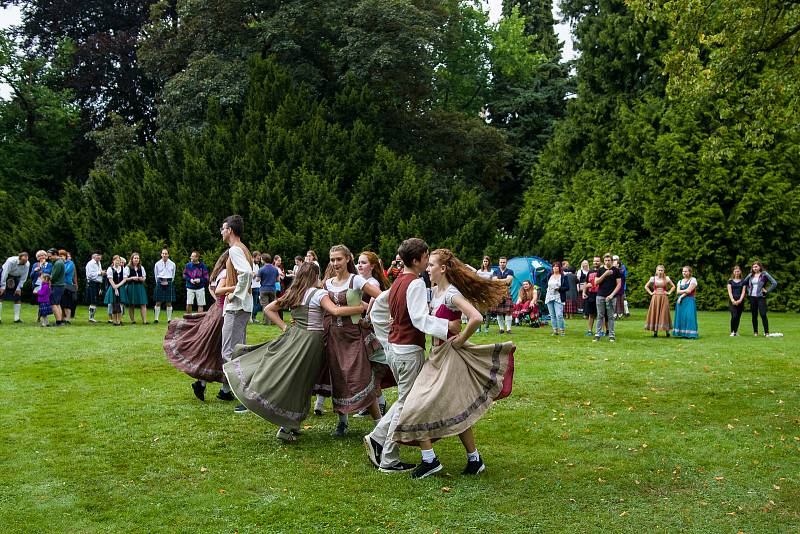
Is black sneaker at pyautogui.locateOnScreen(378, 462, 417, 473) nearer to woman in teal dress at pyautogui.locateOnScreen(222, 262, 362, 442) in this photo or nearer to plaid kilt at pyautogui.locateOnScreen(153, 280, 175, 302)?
woman in teal dress at pyautogui.locateOnScreen(222, 262, 362, 442)

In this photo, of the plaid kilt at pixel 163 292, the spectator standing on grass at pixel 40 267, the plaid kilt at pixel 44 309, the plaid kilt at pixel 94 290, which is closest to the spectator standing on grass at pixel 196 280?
the plaid kilt at pixel 163 292

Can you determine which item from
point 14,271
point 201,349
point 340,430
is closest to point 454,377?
point 340,430

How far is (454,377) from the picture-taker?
282 inches

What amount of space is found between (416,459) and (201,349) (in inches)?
146

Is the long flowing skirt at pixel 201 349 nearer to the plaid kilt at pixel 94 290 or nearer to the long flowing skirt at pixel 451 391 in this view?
the long flowing skirt at pixel 451 391

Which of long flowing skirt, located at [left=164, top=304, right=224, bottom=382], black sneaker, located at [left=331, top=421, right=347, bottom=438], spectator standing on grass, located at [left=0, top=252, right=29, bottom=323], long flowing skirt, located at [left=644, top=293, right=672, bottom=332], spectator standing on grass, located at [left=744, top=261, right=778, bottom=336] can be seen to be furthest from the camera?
spectator standing on grass, located at [left=0, top=252, right=29, bottom=323]

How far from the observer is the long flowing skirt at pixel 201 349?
10539 mm

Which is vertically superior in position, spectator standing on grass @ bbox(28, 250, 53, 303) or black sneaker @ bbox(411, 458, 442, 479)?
spectator standing on grass @ bbox(28, 250, 53, 303)

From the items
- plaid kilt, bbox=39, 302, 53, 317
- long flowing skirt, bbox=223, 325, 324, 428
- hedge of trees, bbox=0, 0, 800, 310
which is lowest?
long flowing skirt, bbox=223, 325, 324, 428

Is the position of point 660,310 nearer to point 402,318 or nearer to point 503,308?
point 503,308

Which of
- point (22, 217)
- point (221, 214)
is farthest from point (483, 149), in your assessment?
point (22, 217)

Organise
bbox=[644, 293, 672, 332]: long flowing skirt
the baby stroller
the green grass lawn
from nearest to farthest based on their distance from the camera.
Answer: the green grass lawn < bbox=[644, 293, 672, 332]: long flowing skirt < the baby stroller

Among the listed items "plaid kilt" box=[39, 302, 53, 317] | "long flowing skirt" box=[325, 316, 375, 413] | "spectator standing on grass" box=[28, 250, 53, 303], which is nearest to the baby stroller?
"plaid kilt" box=[39, 302, 53, 317]

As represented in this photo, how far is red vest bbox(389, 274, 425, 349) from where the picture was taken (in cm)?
745
